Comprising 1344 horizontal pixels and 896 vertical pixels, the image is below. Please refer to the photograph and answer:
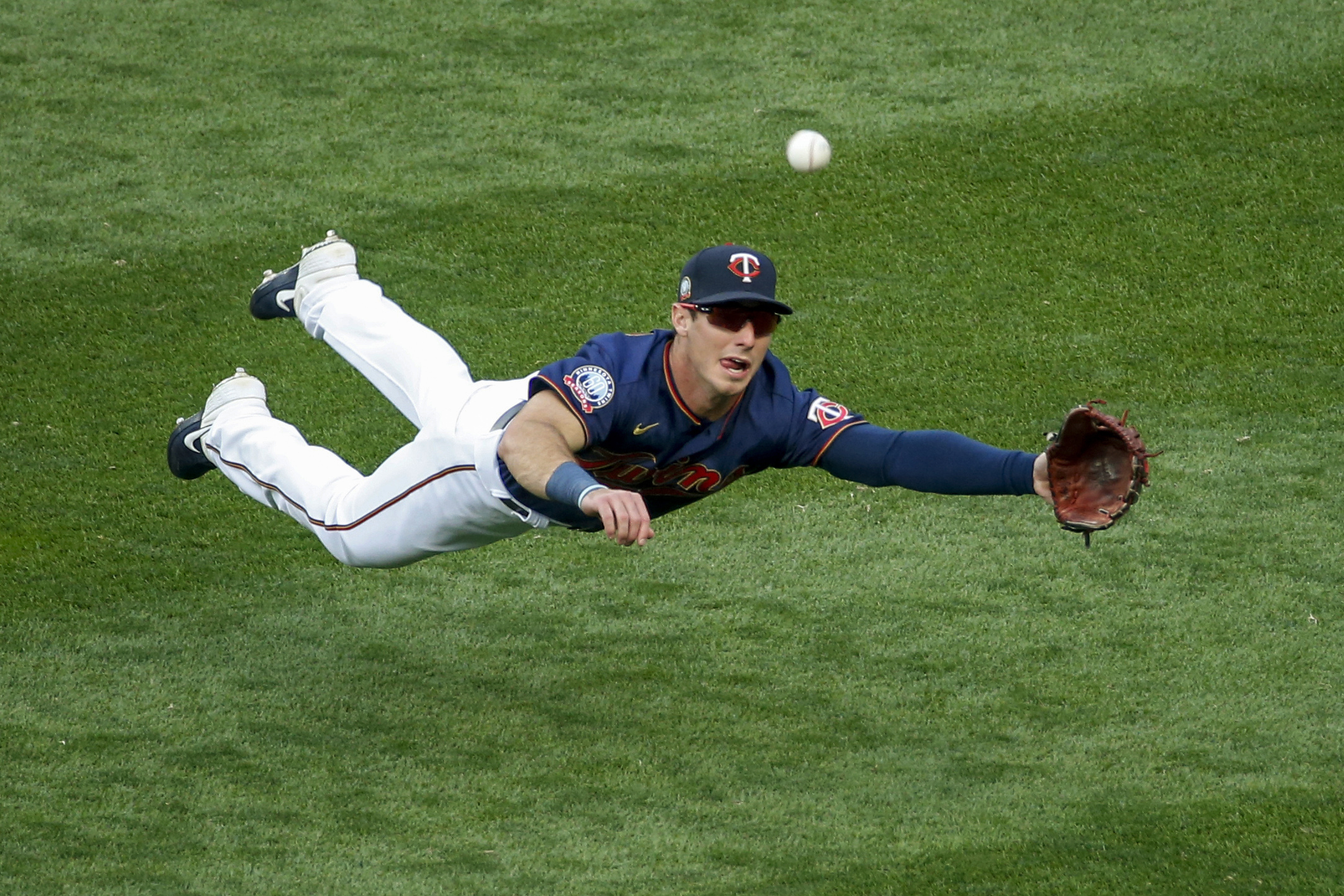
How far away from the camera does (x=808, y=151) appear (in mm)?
7488

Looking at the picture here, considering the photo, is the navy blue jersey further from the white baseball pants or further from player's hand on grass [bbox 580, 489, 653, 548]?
player's hand on grass [bbox 580, 489, 653, 548]

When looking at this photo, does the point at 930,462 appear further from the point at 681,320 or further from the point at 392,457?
the point at 392,457

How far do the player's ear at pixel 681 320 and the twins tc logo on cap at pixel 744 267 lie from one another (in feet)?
0.58

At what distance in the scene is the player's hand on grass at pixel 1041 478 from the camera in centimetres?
407

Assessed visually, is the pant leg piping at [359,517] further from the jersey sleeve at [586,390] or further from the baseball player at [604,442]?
the jersey sleeve at [586,390]

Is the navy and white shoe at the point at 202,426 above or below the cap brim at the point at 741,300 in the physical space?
below

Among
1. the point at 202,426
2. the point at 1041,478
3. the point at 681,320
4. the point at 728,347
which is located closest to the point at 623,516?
the point at 728,347

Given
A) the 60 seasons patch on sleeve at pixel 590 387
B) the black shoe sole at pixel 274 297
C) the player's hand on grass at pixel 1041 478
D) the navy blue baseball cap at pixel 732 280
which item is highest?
the black shoe sole at pixel 274 297

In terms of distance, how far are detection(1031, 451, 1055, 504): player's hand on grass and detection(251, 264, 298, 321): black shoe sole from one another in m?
2.56

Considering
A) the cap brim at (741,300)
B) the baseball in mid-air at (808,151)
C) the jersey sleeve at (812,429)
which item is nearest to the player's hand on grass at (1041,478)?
the jersey sleeve at (812,429)

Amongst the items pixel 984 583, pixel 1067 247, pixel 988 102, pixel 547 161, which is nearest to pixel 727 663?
pixel 984 583

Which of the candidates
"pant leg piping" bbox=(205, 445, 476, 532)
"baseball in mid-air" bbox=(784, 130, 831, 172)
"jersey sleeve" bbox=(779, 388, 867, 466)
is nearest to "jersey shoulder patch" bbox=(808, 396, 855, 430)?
"jersey sleeve" bbox=(779, 388, 867, 466)

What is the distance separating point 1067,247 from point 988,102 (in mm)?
1501

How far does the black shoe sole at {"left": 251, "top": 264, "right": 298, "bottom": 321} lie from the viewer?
557 centimetres
